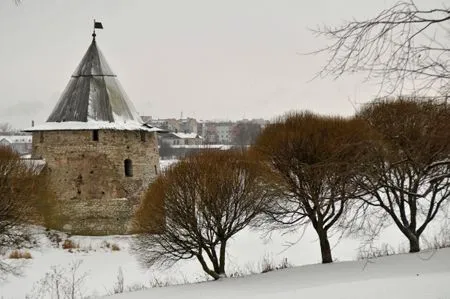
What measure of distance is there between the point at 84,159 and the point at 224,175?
10.1 m

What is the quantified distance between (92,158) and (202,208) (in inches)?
393

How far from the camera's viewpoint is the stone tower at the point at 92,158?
21.8 metres

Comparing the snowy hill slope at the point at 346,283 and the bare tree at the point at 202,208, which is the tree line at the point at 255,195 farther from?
the snowy hill slope at the point at 346,283

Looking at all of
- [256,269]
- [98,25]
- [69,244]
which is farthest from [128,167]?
[256,269]

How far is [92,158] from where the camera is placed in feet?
71.5

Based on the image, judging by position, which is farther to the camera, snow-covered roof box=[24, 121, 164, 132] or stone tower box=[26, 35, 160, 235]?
stone tower box=[26, 35, 160, 235]

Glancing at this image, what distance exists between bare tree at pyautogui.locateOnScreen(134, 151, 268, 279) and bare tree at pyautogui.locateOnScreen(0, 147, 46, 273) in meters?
4.02

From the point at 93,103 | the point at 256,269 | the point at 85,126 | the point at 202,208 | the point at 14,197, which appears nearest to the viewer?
the point at 202,208

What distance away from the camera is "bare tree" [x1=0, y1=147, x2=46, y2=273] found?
50.0ft

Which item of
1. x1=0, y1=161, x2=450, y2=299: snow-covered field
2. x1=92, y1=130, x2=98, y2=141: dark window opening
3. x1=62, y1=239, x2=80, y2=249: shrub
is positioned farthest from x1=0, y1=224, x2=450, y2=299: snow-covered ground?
x1=92, y1=130, x2=98, y2=141: dark window opening

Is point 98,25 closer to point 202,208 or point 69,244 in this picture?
point 69,244

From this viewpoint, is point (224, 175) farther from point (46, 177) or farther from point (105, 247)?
point (46, 177)

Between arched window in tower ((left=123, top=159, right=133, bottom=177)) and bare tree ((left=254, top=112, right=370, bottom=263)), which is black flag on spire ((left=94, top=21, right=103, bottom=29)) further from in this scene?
bare tree ((left=254, top=112, right=370, bottom=263))

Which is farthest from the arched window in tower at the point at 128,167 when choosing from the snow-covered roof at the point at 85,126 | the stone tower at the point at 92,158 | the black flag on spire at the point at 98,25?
the black flag on spire at the point at 98,25
